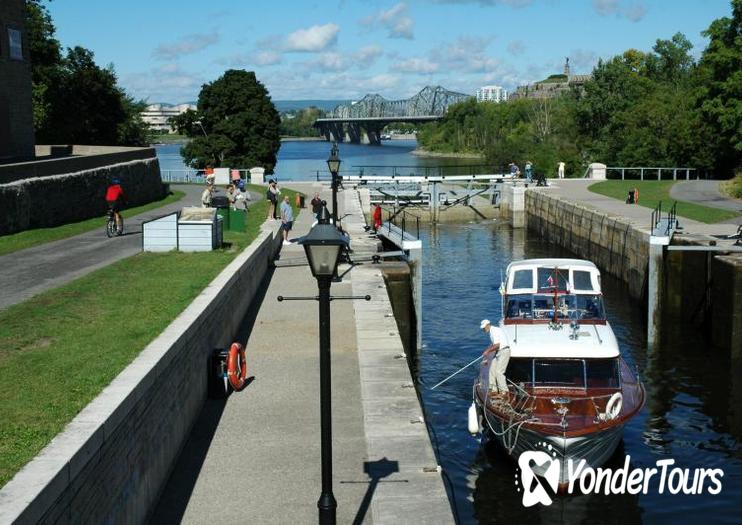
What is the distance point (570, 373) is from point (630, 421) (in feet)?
12.7

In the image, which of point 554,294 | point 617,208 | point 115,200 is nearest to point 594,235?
point 617,208

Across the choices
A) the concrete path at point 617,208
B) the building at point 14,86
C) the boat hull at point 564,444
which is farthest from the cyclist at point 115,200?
the concrete path at point 617,208

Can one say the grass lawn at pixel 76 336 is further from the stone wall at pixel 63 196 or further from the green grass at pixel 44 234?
the stone wall at pixel 63 196

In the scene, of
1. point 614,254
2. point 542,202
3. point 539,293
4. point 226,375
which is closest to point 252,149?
point 542,202

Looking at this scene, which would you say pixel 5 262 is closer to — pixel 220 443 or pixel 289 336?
pixel 289 336

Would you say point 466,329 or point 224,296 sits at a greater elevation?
point 224,296

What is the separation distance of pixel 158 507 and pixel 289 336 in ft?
28.7

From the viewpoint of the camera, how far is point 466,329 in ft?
100

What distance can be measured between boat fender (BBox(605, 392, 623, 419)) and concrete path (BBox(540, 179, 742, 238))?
55.9 feet

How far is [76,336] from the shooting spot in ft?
50.4

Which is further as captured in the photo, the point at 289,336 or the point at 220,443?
the point at 289,336

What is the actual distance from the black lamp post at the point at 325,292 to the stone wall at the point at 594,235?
27.2 metres

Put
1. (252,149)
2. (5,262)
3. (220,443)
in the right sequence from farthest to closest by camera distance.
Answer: (252,149) → (5,262) → (220,443)

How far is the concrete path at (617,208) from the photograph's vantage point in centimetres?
3544
